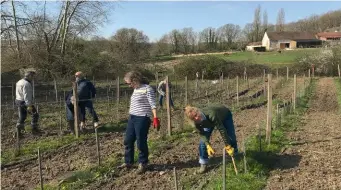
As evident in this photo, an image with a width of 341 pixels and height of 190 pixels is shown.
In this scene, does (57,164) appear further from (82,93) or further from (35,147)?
(82,93)

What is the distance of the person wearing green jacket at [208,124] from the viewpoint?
16.9 ft

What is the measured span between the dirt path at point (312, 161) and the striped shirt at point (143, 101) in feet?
6.62

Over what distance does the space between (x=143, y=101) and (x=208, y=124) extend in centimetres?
104

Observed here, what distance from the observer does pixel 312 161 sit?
19.9 ft

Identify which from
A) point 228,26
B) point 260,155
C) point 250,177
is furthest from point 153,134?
point 228,26

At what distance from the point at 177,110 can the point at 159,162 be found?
6.91 metres

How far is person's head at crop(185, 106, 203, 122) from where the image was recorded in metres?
5.10

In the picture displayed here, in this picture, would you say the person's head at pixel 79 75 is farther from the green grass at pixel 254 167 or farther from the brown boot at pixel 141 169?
the green grass at pixel 254 167

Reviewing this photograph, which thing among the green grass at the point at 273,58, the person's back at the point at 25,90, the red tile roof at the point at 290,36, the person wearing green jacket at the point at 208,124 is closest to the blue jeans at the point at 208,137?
the person wearing green jacket at the point at 208,124

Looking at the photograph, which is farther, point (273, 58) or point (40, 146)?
point (273, 58)

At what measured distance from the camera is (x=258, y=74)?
A: 3406 centimetres

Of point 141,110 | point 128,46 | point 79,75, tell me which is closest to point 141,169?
point 141,110

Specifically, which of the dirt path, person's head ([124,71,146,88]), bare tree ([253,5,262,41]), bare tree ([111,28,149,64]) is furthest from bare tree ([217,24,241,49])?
person's head ([124,71,146,88])

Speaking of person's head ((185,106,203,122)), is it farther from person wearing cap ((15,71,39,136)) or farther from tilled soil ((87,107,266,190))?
person wearing cap ((15,71,39,136))
